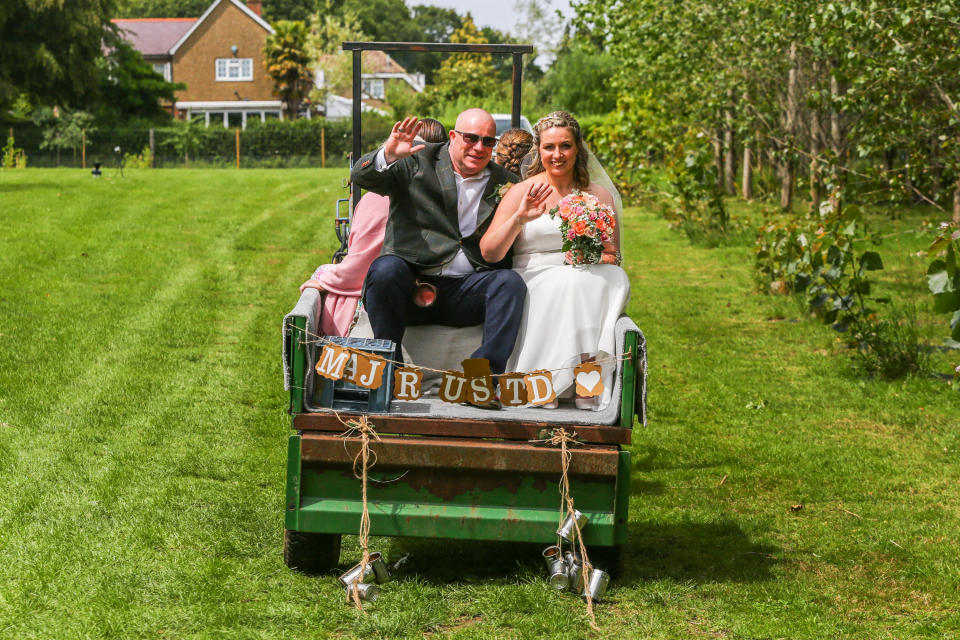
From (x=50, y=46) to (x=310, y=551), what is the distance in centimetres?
3679

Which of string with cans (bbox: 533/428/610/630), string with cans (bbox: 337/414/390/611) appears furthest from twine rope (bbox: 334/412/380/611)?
string with cans (bbox: 533/428/610/630)

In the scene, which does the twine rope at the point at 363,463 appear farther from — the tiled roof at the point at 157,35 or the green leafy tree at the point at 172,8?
the green leafy tree at the point at 172,8

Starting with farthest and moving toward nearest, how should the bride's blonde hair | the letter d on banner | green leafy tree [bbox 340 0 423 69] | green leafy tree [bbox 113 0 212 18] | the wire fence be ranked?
green leafy tree [bbox 113 0 212 18], green leafy tree [bbox 340 0 423 69], the wire fence, the bride's blonde hair, the letter d on banner

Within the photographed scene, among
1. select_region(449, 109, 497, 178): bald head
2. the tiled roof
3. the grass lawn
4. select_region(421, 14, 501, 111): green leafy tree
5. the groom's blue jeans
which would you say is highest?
the tiled roof

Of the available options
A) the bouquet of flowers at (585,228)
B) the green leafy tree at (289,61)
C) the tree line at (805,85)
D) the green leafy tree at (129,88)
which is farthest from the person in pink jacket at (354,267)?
the green leafy tree at (289,61)

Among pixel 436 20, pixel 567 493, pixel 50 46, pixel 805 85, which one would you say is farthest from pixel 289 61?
pixel 436 20

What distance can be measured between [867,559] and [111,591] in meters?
3.24

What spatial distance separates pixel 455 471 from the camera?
4555 millimetres

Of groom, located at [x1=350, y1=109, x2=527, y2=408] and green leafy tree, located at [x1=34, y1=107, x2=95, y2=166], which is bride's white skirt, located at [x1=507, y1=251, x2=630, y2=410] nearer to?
groom, located at [x1=350, y1=109, x2=527, y2=408]

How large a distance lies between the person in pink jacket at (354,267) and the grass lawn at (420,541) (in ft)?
3.27

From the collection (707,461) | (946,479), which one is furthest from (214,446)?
(946,479)

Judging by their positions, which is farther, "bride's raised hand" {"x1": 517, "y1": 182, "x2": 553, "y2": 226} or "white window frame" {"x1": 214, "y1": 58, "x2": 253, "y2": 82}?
"white window frame" {"x1": 214, "y1": 58, "x2": 253, "y2": 82}

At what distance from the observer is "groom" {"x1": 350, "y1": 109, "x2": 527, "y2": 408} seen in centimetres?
521

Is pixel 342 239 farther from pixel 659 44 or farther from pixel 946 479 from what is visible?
pixel 659 44
